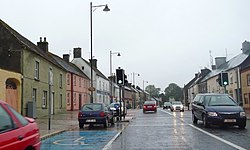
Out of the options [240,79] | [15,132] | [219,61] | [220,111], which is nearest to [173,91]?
[219,61]

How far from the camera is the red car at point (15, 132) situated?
5.15 m

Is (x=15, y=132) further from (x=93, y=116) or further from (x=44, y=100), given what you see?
(x=44, y=100)

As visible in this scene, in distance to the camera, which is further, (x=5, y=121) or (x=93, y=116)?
(x=93, y=116)

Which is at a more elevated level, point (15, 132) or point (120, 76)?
point (120, 76)

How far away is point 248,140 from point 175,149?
3.29 m

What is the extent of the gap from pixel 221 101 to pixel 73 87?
1309 inches

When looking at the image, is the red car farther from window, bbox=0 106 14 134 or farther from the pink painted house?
the pink painted house

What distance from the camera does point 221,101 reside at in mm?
17750

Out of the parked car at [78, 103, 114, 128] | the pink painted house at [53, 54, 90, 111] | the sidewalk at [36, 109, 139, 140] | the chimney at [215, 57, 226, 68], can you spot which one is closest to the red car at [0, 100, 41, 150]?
the sidewalk at [36, 109, 139, 140]

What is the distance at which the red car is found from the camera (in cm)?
515

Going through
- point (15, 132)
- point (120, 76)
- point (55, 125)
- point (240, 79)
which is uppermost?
point (240, 79)

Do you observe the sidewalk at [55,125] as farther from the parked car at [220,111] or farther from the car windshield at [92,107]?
the parked car at [220,111]

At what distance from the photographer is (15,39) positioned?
2569 centimetres

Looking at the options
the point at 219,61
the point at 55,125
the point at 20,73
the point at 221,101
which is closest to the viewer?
the point at 221,101
